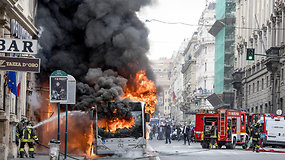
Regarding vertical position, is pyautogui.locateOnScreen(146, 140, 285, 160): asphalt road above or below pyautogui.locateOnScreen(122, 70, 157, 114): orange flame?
below

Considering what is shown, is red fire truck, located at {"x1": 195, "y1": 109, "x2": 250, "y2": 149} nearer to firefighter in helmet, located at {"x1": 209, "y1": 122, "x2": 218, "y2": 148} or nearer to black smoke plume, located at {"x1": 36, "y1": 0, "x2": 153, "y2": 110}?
firefighter in helmet, located at {"x1": 209, "y1": 122, "x2": 218, "y2": 148}

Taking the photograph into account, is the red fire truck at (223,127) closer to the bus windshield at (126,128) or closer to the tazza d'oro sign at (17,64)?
the bus windshield at (126,128)

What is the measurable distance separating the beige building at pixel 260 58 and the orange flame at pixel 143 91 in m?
22.8

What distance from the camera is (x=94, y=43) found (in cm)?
2380

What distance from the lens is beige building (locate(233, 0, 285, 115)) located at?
46.0 meters

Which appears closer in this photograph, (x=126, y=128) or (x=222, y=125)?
(x=126, y=128)

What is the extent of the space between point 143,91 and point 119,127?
2512 mm

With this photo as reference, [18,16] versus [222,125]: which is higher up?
[18,16]

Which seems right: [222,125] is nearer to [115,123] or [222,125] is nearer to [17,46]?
[115,123]

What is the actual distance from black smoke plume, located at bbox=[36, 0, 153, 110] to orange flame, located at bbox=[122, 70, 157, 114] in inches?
14.7

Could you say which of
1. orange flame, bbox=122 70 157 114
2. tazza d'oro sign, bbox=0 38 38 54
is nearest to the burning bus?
orange flame, bbox=122 70 157 114

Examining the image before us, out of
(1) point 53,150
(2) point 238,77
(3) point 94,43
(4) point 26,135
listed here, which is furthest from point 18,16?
(2) point 238,77

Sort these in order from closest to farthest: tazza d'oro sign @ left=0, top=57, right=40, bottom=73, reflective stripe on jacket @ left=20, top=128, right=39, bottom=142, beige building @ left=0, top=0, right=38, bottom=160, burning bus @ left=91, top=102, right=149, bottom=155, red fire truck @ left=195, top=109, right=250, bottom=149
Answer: tazza d'oro sign @ left=0, top=57, right=40, bottom=73 → beige building @ left=0, top=0, right=38, bottom=160 → reflective stripe on jacket @ left=20, top=128, right=39, bottom=142 → burning bus @ left=91, top=102, right=149, bottom=155 → red fire truck @ left=195, top=109, right=250, bottom=149

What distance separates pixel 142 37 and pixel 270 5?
28.7m
